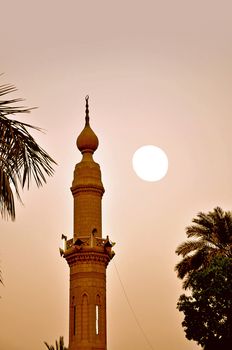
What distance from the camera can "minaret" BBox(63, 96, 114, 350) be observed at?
148ft

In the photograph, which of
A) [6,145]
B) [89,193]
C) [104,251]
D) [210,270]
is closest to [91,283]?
[104,251]

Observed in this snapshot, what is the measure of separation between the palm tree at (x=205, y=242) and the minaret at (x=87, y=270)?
7.48 m

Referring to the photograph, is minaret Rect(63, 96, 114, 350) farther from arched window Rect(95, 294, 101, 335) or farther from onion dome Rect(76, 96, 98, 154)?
onion dome Rect(76, 96, 98, 154)

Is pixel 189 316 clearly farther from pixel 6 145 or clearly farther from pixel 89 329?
pixel 6 145

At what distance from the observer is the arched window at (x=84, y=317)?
4491 centimetres

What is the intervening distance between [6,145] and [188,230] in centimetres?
3400

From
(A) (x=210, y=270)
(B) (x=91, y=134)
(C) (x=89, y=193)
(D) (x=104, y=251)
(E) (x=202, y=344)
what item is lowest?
(E) (x=202, y=344)

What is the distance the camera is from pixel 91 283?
4534 cm

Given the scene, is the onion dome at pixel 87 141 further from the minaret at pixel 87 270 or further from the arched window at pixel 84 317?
the arched window at pixel 84 317

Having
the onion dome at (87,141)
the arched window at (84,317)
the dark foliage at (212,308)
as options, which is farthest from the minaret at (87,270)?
the dark foliage at (212,308)

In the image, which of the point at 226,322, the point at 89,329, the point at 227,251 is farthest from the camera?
the point at 89,329

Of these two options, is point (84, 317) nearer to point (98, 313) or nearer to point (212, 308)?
point (98, 313)

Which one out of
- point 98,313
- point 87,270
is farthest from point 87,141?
point 98,313

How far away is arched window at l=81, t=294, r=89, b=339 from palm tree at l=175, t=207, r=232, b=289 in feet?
27.6
